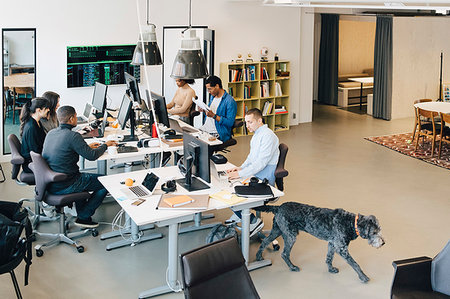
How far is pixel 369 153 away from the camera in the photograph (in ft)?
34.7

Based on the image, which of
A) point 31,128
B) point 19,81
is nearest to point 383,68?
point 19,81

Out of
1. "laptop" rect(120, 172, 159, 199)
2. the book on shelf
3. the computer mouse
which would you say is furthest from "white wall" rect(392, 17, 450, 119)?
"laptop" rect(120, 172, 159, 199)

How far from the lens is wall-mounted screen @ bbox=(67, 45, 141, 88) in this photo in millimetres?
9906

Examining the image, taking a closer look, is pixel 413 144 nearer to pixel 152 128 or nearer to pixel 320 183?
pixel 320 183

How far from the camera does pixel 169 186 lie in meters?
5.86

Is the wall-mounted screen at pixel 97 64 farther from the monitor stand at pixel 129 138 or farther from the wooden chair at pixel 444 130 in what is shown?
the wooden chair at pixel 444 130

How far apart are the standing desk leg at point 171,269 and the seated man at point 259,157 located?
1.12 metres

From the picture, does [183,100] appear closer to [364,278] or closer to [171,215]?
[171,215]

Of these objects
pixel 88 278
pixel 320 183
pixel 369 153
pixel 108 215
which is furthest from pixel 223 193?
pixel 369 153

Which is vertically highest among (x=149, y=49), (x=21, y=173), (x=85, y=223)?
(x=149, y=49)

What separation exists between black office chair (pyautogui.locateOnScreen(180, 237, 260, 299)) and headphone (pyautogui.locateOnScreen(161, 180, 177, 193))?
1540mm

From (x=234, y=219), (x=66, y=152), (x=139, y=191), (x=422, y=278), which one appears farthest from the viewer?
(x=234, y=219)

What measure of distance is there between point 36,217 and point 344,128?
24.9 ft

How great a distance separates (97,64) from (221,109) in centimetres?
294
